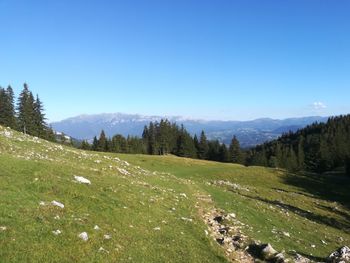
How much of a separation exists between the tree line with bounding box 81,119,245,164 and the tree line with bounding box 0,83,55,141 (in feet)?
123

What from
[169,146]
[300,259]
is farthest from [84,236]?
[169,146]

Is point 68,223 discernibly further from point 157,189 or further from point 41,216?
point 157,189

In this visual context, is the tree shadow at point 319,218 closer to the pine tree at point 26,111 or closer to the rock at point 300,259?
the rock at point 300,259

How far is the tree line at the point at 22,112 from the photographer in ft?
362

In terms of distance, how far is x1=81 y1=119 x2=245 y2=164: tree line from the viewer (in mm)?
150837

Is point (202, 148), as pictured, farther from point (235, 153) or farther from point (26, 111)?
point (26, 111)

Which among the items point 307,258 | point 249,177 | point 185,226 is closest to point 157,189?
point 185,226

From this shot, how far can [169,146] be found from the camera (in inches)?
6152

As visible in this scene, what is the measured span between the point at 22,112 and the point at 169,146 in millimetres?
62329

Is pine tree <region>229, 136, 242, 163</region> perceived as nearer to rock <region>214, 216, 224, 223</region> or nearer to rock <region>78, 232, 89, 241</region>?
rock <region>214, 216, 224, 223</region>

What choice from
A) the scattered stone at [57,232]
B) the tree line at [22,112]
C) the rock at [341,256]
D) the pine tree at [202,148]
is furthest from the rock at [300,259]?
the pine tree at [202,148]

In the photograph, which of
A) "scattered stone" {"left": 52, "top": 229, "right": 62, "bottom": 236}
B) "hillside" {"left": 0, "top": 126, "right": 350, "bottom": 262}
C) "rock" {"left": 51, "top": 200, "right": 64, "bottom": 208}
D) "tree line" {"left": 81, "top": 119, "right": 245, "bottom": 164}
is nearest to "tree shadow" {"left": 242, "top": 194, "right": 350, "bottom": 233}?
"hillside" {"left": 0, "top": 126, "right": 350, "bottom": 262}

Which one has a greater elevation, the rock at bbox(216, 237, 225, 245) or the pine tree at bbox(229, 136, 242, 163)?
the rock at bbox(216, 237, 225, 245)

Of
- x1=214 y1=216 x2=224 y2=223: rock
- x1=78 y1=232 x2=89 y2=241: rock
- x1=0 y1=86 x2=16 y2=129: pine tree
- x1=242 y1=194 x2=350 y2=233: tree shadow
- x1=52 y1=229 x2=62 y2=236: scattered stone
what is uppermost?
x1=0 y1=86 x2=16 y2=129: pine tree
